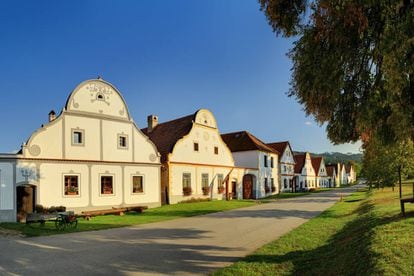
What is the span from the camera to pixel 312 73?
23.0ft

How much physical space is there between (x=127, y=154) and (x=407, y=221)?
62.5ft

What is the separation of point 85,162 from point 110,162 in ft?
6.18

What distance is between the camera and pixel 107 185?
24.2 meters

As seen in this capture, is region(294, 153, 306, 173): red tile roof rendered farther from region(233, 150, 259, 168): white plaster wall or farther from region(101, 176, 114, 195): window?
region(101, 176, 114, 195): window

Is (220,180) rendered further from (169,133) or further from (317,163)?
(317,163)

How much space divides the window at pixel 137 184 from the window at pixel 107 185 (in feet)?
6.36

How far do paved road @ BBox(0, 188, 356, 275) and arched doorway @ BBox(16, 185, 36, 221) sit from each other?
22.6 feet

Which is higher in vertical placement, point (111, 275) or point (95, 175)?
point (95, 175)

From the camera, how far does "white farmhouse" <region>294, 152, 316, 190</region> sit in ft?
207

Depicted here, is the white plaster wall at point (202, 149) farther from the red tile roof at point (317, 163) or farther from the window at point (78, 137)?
the red tile roof at point (317, 163)

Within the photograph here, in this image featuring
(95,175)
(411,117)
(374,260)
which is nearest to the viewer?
(411,117)

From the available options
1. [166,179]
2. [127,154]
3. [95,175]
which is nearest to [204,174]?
[166,179]

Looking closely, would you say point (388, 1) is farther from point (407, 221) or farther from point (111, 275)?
point (407, 221)

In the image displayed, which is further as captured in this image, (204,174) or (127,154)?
(204,174)
